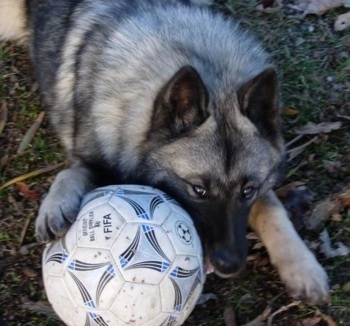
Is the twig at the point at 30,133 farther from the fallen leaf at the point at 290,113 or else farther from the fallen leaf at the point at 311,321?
the fallen leaf at the point at 311,321

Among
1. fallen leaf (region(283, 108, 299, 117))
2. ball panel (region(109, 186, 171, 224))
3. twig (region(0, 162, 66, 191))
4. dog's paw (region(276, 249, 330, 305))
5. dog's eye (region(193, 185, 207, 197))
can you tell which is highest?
dog's eye (region(193, 185, 207, 197))

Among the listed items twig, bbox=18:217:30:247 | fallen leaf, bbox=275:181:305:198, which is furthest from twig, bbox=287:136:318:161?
twig, bbox=18:217:30:247

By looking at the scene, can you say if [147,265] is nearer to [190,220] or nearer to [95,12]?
[190,220]

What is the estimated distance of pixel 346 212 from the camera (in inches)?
132

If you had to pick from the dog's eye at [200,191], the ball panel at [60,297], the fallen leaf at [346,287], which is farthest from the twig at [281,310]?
the ball panel at [60,297]

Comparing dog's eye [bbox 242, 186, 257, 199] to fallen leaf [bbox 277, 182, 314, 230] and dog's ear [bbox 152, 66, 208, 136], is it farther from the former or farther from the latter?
fallen leaf [bbox 277, 182, 314, 230]

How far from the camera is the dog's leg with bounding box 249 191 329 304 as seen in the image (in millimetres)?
2869

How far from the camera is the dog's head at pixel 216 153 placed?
2.66m

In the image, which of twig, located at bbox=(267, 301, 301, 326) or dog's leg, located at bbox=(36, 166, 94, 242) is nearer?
dog's leg, located at bbox=(36, 166, 94, 242)

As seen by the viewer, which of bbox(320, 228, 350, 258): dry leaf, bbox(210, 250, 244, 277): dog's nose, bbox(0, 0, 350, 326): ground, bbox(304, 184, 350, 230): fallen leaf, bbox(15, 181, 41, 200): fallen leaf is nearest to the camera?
bbox(210, 250, 244, 277): dog's nose

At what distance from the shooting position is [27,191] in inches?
137

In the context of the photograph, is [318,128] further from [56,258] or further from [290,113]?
[56,258]

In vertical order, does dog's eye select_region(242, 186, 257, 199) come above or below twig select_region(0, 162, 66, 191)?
above

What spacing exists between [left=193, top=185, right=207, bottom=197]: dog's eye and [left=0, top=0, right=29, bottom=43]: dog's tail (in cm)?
189
